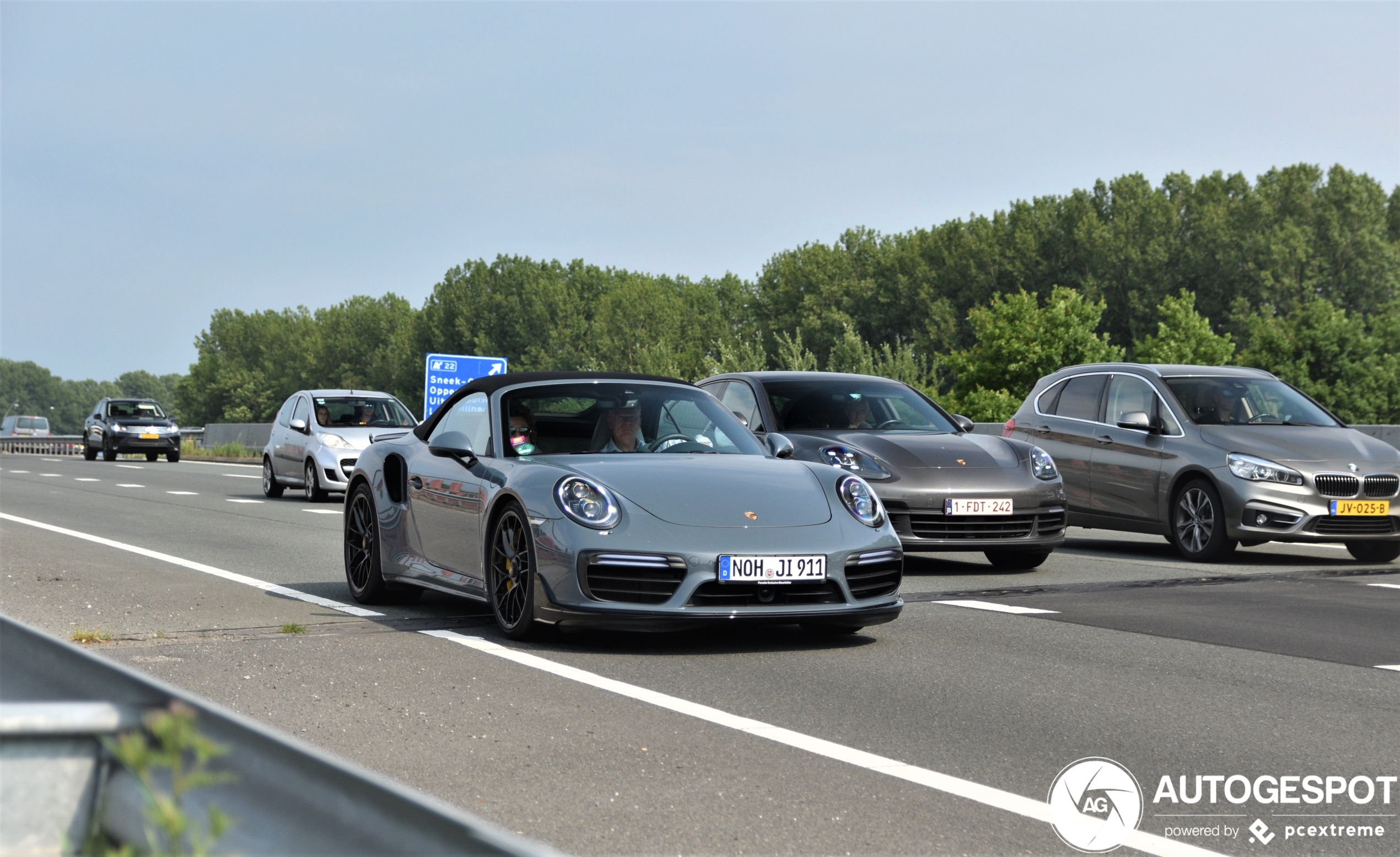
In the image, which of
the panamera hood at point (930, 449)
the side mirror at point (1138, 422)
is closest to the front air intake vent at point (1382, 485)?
the side mirror at point (1138, 422)

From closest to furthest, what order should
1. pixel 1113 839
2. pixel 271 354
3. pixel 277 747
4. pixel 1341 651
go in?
pixel 277 747 < pixel 1113 839 < pixel 1341 651 < pixel 271 354

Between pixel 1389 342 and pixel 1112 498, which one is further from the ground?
pixel 1389 342

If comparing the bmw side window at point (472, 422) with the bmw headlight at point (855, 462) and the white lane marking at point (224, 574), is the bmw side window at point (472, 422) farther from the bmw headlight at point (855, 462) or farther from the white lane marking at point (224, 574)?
the bmw headlight at point (855, 462)

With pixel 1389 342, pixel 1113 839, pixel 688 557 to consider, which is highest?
pixel 1389 342

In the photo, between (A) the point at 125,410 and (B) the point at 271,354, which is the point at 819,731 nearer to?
(A) the point at 125,410

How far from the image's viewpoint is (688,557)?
6.78 meters

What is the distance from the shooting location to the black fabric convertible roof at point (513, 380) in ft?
27.7

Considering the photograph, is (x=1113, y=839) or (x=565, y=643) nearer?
(x=1113, y=839)

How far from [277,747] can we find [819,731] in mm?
3792

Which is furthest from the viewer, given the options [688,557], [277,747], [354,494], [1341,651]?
[354,494]

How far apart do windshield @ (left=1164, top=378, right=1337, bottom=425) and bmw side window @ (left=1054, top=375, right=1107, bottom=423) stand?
2.26 ft

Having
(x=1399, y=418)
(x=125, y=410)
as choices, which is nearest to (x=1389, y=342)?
(x=1399, y=418)

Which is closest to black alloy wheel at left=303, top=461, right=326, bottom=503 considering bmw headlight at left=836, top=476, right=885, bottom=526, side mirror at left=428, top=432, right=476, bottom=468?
side mirror at left=428, top=432, right=476, bottom=468

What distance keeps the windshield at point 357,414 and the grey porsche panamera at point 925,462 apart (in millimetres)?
10672
